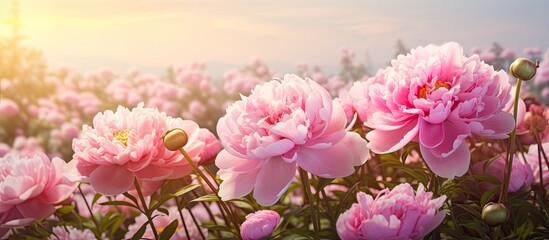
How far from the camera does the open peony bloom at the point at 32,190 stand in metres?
0.96

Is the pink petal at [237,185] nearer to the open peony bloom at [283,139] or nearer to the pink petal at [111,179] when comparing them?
Answer: the open peony bloom at [283,139]

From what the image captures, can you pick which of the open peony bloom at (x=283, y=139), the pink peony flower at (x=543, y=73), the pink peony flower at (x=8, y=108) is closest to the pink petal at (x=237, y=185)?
the open peony bloom at (x=283, y=139)

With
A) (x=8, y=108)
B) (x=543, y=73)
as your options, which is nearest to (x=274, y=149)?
(x=543, y=73)

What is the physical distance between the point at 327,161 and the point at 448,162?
4.8 inches

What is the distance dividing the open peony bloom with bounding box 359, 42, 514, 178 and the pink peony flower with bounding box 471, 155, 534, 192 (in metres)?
0.16

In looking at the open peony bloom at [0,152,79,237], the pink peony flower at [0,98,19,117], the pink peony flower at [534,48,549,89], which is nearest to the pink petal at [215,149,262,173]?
the open peony bloom at [0,152,79,237]

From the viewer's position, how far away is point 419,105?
77 centimetres

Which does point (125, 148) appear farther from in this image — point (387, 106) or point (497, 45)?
point (497, 45)

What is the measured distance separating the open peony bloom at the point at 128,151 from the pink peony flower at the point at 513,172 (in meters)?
0.35

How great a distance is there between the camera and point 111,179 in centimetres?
87

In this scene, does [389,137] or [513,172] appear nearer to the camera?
[389,137]

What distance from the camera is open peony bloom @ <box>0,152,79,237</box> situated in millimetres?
956

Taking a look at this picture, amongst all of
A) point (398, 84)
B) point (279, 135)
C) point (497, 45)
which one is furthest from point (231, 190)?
point (497, 45)

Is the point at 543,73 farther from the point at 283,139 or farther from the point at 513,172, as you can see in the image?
the point at 283,139
